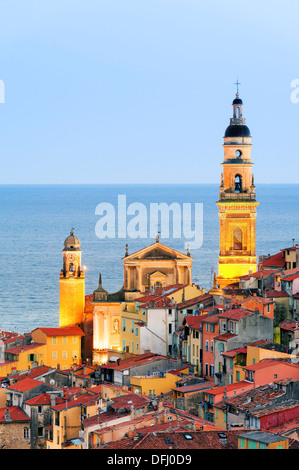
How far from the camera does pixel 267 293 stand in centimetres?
3406

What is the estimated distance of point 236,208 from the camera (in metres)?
45.7

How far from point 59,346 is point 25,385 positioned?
9.97 meters

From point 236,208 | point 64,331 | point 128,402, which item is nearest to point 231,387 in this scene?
point 128,402

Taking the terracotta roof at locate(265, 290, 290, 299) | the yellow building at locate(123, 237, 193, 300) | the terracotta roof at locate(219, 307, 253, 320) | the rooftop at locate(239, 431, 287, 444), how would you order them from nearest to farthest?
the rooftop at locate(239, 431, 287, 444)
the terracotta roof at locate(219, 307, 253, 320)
the terracotta roof at locate(265, 290, 290, 299)
the yellow building at locate(123, 237, 193, 300)

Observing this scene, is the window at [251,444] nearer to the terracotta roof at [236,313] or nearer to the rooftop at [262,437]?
the rooftop at [262,437]

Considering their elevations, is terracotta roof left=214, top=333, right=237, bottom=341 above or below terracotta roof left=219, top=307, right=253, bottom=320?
below

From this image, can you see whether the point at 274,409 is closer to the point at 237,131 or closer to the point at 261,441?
the point at 261,441

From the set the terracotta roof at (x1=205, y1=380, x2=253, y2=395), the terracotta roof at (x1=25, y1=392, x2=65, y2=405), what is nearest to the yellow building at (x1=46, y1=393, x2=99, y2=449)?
the terracotta roof at (x1=25, y1=392, x2=65, y2=405)

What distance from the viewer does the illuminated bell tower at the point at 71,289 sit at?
4300cm

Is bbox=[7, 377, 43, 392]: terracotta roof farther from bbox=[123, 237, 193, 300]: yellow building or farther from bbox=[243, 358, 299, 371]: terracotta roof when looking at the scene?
bbox=[123, 237, 193, 300]: yellow building

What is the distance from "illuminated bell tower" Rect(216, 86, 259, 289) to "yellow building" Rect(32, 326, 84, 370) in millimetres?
7192

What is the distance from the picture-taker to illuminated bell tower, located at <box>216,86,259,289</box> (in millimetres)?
45594

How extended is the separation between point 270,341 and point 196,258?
63524 millimetres
